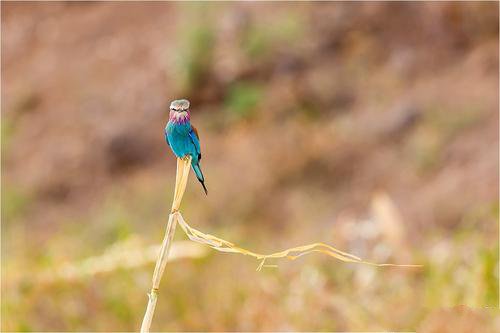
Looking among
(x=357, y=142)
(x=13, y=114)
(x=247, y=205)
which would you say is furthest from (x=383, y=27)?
(x=13, y=114)

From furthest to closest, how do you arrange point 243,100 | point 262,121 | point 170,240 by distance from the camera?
point 243,100
point 262,121
point 170,240

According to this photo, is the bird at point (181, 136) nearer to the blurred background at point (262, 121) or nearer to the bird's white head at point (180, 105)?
the bird's white head at point (180, 105)

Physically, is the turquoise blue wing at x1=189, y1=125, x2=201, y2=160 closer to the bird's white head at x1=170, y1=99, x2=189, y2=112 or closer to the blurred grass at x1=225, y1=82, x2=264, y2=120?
the bird's white head at x1=170, y1=99, x2=189, y2=112

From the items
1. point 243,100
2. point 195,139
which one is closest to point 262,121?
point 243,100

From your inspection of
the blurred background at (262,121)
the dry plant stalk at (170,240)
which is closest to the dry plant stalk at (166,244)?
the dry plant stalk at (170,240)

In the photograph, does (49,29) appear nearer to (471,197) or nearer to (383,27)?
(383,27)

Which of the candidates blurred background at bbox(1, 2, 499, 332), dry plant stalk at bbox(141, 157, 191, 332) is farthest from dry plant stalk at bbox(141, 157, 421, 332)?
blurred background at bbox(1, 2, 499, 332)

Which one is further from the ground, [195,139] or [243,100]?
[243,100]

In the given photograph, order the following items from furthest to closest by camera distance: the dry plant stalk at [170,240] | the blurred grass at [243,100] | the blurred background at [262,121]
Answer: the blurred grass at [243,100]
the blurred background at [262,121]
the dry plant stalk at [170,240]

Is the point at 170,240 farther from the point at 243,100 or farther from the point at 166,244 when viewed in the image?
the point at 243,100

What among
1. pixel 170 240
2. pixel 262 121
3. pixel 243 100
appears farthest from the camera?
pixel 243 100

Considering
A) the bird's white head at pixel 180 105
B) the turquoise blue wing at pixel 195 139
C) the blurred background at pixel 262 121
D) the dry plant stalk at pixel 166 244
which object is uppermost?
the blurred background at pixel 262 121

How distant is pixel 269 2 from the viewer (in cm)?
737

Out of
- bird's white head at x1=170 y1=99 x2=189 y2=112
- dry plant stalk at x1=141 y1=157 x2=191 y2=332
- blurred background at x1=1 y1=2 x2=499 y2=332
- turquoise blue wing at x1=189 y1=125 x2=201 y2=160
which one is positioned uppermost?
blurred background at x1=1 y1=2 x2=499 y2=332
